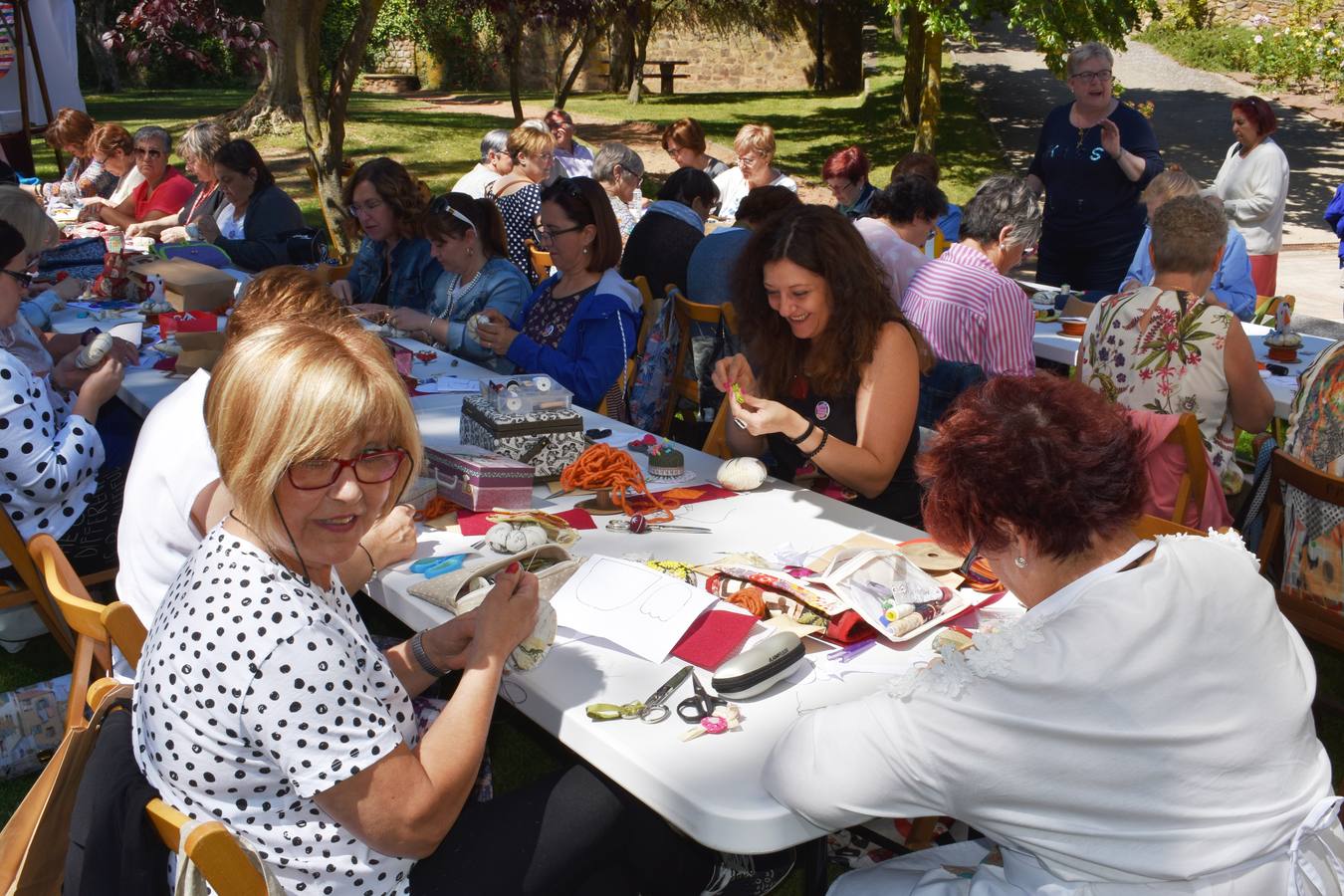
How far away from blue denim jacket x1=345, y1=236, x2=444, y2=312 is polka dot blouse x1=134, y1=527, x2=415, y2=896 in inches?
140

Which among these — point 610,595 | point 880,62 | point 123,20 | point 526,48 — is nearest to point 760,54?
point 880,62

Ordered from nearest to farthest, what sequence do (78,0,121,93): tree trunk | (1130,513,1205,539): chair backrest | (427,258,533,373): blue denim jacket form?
1. (1130,513,1205,539): chair backrest
2. (427,258,533,373): blue denim jacket
3. (78,0,121,93): tree trunk

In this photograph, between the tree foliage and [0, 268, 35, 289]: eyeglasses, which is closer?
[0, 268, 35, 289]: eyeglasses

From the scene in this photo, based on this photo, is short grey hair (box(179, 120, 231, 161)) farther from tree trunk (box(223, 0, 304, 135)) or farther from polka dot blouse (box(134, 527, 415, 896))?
tree trunk (box(223, 0, 304, 135))

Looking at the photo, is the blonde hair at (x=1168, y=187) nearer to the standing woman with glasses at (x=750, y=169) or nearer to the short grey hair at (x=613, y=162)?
the standing woman with glasses at (x=750, y=169)

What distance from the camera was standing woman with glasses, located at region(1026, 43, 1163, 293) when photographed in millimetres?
6250

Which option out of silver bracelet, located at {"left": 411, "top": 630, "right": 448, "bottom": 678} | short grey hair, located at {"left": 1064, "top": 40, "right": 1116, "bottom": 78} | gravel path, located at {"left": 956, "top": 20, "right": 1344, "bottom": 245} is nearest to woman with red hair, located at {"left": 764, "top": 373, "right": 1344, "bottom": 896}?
silver bracelet, located at {"left": 411, "top": 630, "right": 448, "bottom": 678}

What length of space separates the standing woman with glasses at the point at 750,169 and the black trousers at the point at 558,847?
5.80 metres

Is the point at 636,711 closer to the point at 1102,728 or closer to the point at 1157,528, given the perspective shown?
Answer: the point at 1102,728

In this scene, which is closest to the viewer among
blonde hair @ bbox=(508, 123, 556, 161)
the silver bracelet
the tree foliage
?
the silver bracelet

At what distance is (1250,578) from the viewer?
5.17 ft

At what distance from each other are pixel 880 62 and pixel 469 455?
27.4 metres

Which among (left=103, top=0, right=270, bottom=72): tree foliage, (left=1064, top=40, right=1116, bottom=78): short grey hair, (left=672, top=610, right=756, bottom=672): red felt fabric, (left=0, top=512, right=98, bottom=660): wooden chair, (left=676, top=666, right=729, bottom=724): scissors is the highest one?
(left=103, top=0, right=270, bottom=72): tree foliage

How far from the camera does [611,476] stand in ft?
9.54
